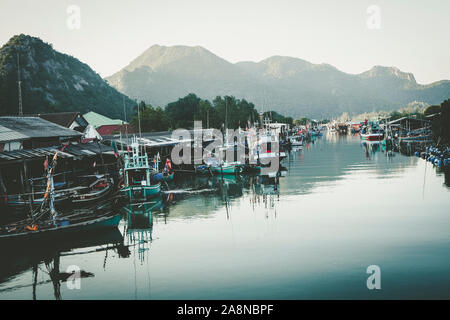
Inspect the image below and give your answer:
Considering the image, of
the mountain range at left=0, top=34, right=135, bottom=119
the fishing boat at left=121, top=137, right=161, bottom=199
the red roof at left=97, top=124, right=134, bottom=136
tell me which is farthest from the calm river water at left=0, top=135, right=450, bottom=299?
the mountain range at left=0, top=34, right=135, bottom=119

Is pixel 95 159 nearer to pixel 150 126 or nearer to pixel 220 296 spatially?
pixel 150 126

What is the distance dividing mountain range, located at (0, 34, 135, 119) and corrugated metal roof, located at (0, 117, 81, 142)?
155ft

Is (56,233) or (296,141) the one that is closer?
(56,233)

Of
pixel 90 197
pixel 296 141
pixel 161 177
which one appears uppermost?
pixel 296 141

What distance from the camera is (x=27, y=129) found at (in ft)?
125

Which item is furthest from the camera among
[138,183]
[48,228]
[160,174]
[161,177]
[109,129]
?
[109,129]

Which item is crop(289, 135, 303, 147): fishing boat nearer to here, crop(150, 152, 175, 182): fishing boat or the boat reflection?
crop(150, 152, 175, 182): fishing boat

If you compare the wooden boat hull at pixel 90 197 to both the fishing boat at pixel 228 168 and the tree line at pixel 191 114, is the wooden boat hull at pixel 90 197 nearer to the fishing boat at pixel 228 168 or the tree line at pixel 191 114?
the fishing boat at pixel 228 168

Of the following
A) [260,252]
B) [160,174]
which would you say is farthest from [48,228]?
[160,174]

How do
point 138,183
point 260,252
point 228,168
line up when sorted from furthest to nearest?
point 228,168 → point 138,183 → point 260,252

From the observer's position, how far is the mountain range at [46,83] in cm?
9825

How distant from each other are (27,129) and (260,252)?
2631 centimetres

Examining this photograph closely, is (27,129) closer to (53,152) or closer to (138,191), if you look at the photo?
(53,152)

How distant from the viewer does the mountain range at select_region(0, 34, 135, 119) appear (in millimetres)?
98250
